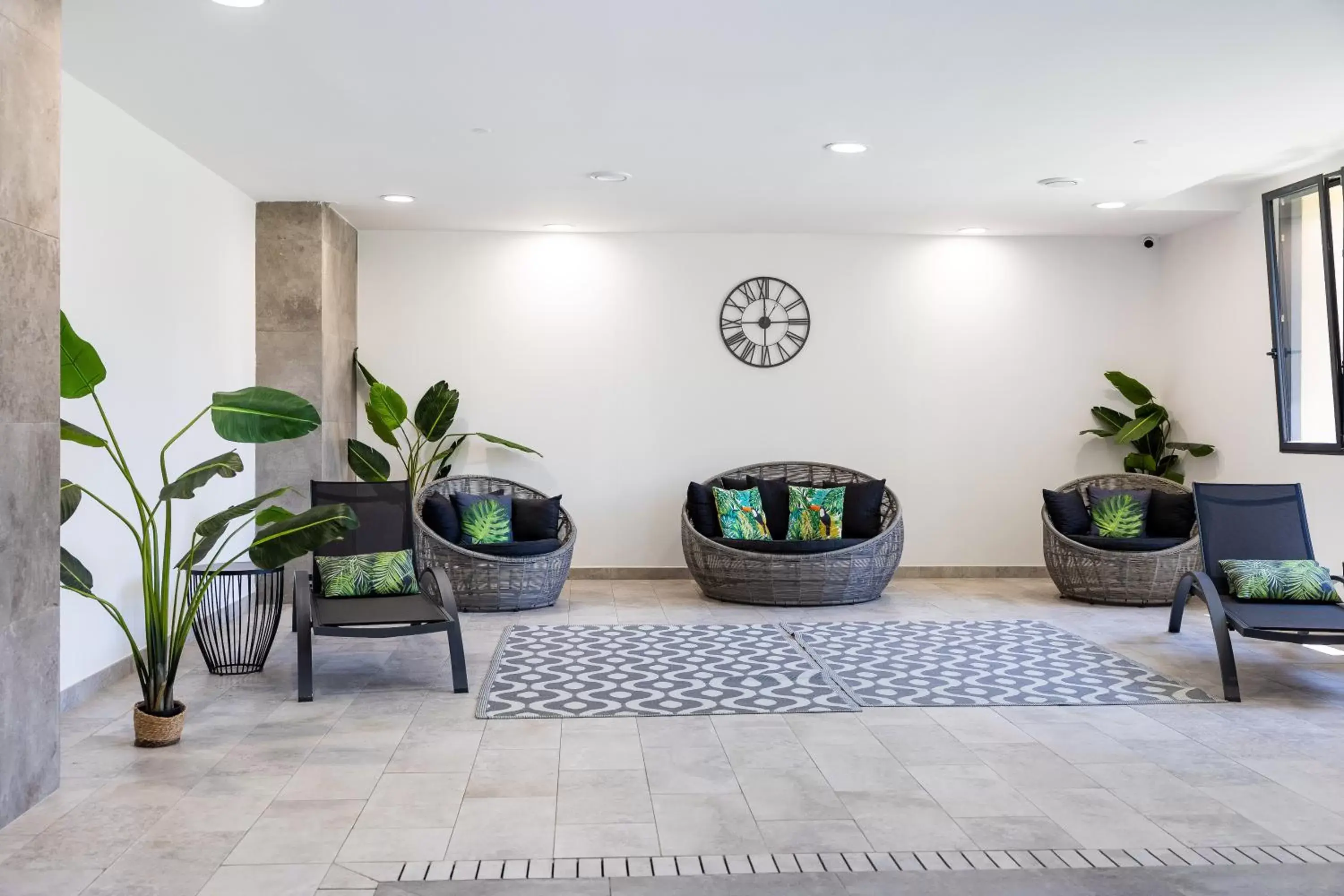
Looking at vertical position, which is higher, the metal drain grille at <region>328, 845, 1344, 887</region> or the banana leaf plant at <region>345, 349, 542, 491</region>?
the banana leaf plant at <region>345, 349, 542, 491</region>

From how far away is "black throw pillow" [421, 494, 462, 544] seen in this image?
754 cm

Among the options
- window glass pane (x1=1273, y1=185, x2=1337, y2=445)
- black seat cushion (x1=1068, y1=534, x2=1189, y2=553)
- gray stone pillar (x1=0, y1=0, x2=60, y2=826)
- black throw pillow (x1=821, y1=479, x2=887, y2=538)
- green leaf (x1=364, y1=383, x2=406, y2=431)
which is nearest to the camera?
gray stone pillar (x1=0, y1=0, x2=60, y2=826)

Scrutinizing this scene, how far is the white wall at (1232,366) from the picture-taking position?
6996mm

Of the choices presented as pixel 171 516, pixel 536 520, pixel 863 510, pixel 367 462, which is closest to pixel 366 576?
Answer: pixel 171 516

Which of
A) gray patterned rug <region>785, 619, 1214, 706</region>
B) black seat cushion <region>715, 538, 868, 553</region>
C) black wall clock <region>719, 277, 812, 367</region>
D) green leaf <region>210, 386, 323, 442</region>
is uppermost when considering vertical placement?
black wall clock <region>719, 277, 812, 367</region>

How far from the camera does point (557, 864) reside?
121 inches

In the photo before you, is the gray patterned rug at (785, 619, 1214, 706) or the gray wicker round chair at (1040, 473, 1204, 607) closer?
the gray patterned rug at (785, 619, 1214, 706)

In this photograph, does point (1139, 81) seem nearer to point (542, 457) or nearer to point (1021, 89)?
point (1021, 89)

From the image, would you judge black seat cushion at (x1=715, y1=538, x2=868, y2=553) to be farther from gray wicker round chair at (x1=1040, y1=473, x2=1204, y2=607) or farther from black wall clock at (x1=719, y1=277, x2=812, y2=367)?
black wall clock at (x1=719, y1=277, x2=812, y2=367)

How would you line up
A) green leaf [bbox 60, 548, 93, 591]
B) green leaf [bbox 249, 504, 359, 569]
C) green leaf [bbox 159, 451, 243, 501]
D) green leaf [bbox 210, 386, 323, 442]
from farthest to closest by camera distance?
green leaf [bbox 249, 504, 359, 569] → green leaf [bbox 210, 386, 323, 442] → green leaf [bbox 159, 451, 243, 501] → green leaf [bbox 60, 548, 93, 591]

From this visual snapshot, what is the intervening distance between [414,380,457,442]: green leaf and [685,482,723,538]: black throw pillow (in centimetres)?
186

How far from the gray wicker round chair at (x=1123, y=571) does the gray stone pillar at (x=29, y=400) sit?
6175 mm

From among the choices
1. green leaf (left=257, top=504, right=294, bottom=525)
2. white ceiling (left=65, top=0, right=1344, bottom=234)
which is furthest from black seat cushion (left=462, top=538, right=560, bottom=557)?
green leaf (left=257, top=504, right=294, bottom=525)

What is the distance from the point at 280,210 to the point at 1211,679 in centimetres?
619
